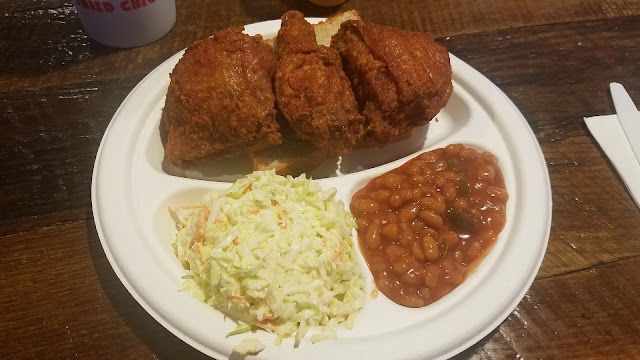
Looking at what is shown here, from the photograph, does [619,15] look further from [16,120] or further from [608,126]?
[16,120]

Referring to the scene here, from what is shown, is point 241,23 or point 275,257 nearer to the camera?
point 275,257

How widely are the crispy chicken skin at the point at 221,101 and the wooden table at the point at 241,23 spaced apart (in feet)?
2.00

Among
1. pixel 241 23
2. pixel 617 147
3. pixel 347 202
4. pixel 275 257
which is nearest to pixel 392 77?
pixel 347 202

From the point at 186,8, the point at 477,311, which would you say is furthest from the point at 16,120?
the point at 477,311

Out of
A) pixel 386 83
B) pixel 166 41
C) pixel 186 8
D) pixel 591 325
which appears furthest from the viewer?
pixel 186 8

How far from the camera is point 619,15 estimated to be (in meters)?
3.37

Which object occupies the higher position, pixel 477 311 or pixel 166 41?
pixel 166 41

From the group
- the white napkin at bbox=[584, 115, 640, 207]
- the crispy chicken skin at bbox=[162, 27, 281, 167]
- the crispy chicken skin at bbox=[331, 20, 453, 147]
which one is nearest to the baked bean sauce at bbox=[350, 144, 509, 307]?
the crispy chicken skin at bbox=[331, 20, 453, 147]

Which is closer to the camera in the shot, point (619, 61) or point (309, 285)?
point (309, 285)

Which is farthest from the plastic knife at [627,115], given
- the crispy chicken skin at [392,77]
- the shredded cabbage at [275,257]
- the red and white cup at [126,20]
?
the red and white cup at [126,20]

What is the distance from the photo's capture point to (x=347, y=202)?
2207 mm

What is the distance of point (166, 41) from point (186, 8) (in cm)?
35

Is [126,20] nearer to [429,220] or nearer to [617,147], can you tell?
[429,220]

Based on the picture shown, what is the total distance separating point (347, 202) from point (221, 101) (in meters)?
0.70
